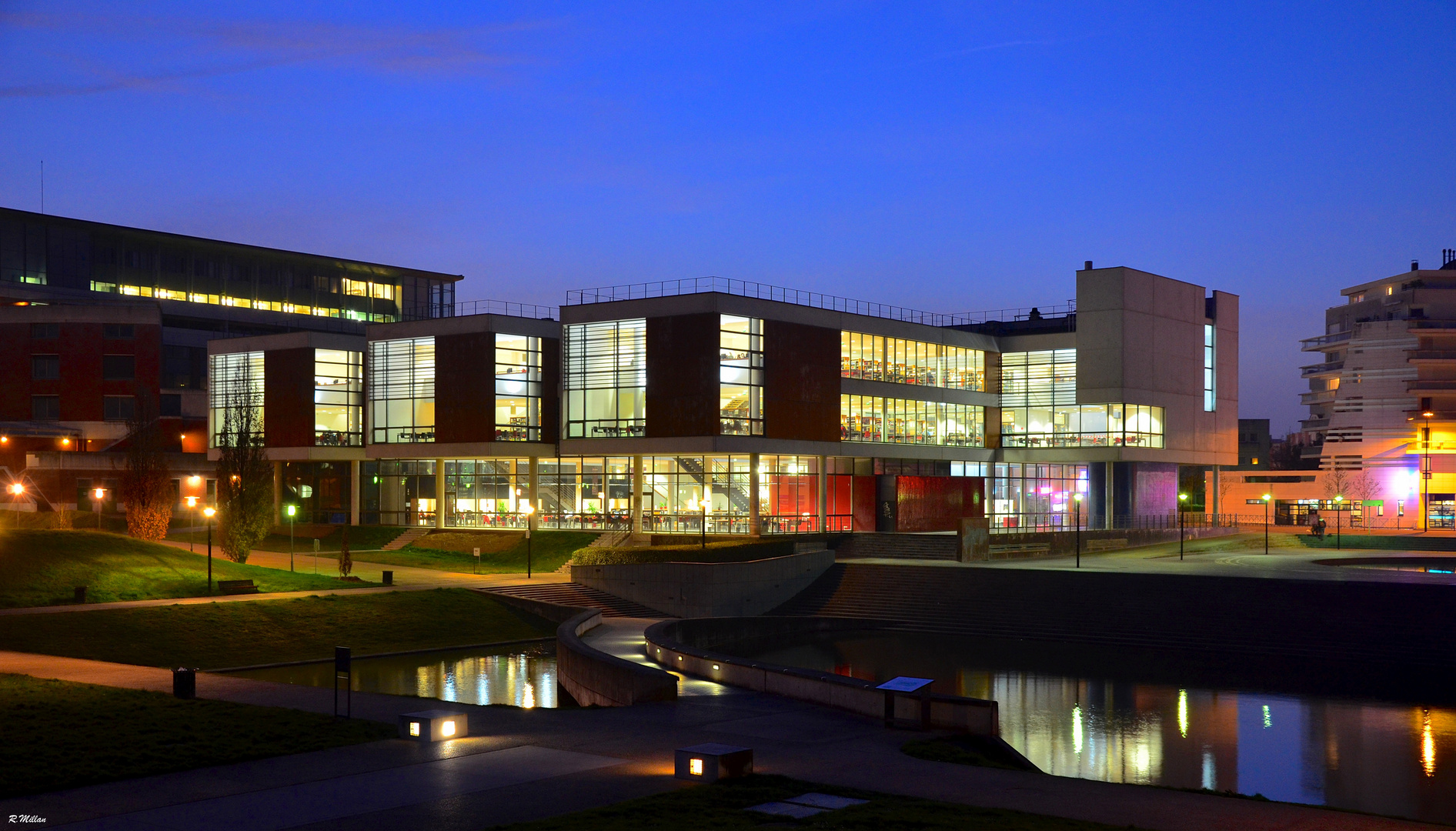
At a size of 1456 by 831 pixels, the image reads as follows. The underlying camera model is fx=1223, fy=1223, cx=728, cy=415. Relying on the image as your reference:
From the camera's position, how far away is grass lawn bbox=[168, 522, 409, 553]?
243 ft

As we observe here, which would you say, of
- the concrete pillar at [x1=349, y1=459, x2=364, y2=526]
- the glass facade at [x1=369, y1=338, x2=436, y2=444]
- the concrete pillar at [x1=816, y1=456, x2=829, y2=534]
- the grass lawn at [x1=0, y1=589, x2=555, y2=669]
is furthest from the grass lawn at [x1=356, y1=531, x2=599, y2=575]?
the grass lawn at [x1=0, y1=589, x2=555, y2=669]

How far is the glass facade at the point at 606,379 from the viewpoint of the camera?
68.8 m

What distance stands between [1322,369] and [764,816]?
131645mm

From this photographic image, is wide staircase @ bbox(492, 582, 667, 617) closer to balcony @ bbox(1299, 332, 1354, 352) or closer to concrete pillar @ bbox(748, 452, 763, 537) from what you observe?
concrete pillar @ bbox(748, 452, 763, 537)

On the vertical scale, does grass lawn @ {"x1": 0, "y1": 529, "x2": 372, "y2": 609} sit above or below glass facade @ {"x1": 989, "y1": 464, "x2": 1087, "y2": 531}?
below

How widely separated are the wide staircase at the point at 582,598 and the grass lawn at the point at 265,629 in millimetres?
2520

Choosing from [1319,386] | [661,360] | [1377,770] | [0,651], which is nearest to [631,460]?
[661,360]

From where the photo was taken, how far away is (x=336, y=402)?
83938mm

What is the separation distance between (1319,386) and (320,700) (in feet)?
432

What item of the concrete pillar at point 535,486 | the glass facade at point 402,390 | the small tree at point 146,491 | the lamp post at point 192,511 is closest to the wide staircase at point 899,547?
the concrete pillar at point 535,486

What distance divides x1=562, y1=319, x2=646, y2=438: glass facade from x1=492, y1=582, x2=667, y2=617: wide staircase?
17.2 m

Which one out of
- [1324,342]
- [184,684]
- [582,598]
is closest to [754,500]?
[582,598]

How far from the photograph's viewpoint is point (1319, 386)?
444 ft

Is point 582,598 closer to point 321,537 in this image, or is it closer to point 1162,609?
point 1162,609
